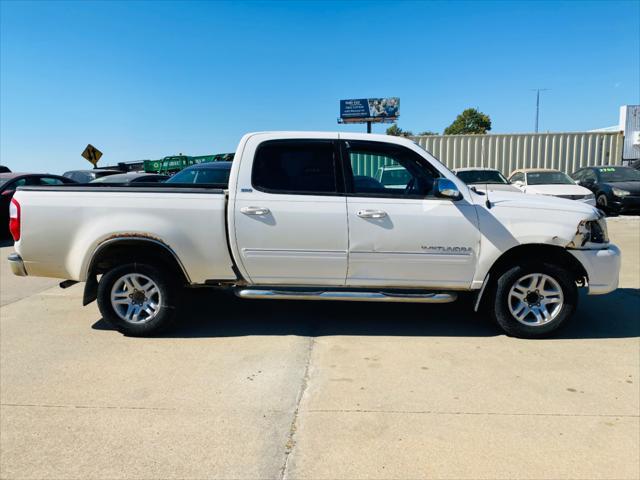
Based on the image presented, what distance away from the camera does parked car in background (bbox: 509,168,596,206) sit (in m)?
12.2

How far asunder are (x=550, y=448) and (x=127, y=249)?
379 cm

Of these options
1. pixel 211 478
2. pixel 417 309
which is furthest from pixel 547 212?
pixel 211 478

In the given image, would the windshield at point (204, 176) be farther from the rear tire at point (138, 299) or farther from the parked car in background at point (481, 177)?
the parked car in background at point (481, 177)

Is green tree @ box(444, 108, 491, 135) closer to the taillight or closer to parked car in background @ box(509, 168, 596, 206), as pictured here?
parked car in background @ box(509, 168, 596, 206)

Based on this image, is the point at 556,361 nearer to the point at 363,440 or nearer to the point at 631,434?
the point at 631,434

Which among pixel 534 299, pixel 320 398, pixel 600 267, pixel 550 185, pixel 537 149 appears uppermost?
pixel 537 149

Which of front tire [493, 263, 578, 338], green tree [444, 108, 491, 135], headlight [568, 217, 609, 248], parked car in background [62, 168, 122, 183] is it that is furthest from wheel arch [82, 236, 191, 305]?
green tree [444, 108, 491, 135]

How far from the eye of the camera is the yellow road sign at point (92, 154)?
2320 cm

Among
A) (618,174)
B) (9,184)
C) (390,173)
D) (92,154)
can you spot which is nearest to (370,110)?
(92,154)

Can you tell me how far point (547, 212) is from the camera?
4301 mm

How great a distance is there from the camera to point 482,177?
13.1m

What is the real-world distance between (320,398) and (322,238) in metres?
1.47

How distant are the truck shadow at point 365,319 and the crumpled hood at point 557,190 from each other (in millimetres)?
6972

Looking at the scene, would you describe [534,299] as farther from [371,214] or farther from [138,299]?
[138,299]
